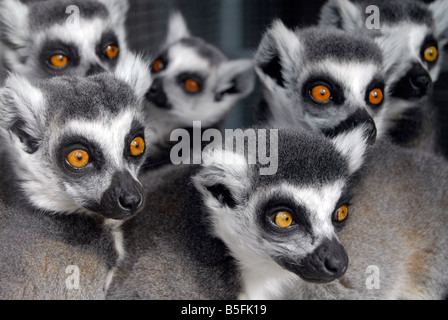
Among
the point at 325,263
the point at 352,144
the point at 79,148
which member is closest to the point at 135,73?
the point at 79,148

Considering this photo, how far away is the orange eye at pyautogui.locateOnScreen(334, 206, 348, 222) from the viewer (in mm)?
1742

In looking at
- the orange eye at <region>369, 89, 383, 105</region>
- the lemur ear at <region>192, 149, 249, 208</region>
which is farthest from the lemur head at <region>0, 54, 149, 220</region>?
the orange eye at <region>369, 89, 383, 105</region>

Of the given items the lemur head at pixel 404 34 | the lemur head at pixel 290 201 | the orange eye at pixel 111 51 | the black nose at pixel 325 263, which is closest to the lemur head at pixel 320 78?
the lemur head at pixel 404 34

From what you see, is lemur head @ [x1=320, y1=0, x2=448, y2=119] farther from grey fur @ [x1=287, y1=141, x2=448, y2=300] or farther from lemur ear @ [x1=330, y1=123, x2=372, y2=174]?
lemur ear @ [x1=330, y1=123, x2=372, y2=174]

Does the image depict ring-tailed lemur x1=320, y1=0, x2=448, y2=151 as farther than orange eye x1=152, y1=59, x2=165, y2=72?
No

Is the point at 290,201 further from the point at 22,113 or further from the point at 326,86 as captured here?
the point at 22,113

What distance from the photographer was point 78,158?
1.70m

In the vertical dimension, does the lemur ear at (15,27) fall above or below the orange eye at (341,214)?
above

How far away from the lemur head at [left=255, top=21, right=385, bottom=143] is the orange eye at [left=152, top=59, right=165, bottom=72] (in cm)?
68

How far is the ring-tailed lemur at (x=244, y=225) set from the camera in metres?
1.63

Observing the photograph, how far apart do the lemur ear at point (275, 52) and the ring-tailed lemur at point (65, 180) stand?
2.11ft

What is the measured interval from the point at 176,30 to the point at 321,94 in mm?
1134

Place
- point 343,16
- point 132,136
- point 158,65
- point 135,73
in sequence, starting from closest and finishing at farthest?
point 132,136
point 135,73
point 343,16
point 158,65

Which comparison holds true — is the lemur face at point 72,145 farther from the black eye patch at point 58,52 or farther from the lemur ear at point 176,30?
the lemur ear at point 176,30
